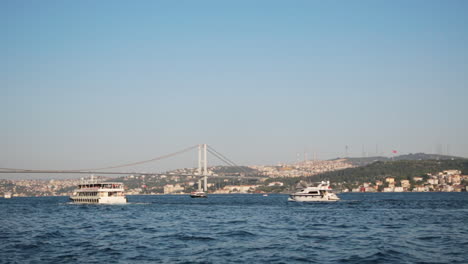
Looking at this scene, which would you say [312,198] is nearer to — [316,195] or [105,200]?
[316,195]

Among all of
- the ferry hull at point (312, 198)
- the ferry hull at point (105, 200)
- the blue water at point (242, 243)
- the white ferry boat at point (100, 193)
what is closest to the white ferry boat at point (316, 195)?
the ferry hull at point (312, 198)

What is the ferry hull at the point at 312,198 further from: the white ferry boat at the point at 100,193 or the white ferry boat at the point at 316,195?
the white ferry boat at the point at 100,193

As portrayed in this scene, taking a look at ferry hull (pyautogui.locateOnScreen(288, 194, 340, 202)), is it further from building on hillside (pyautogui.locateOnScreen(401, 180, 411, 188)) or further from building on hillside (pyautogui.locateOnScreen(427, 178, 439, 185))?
building on hillside (pyautogui.locateOnScreen(427, 178, 439, 185))

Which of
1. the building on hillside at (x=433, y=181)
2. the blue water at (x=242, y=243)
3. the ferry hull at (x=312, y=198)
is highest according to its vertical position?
the building on hillside at (x=433, y=181)

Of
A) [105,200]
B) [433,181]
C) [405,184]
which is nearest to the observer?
[105,200]

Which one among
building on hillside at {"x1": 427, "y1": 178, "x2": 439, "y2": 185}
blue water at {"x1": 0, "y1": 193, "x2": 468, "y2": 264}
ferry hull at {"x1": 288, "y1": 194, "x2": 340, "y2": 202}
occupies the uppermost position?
building on hillside at {"x1": 427, "y1": 178, "x2": 439, "y2": 185}

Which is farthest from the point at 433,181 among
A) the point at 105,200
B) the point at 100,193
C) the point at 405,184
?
the point at 105,200

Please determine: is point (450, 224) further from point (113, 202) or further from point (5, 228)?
point (113, 202)

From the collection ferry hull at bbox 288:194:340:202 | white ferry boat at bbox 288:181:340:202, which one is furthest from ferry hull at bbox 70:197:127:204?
white ferry boat at bbox 288:181:340:202

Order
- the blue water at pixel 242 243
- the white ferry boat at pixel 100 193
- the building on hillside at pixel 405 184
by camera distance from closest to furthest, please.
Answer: the blue water at pixel 242 243 → the white ferry boat at pixel 100 193 → the building on hillside at pixel 405 184
